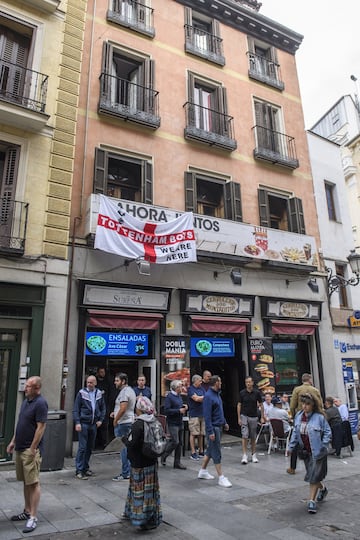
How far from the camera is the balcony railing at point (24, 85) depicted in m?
10.4

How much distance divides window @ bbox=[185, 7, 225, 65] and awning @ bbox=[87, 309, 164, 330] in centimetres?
998

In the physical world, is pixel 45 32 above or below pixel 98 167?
above

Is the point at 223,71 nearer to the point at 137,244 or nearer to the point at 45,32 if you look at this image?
the point at 45,32

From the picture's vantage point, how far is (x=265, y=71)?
1698 cm

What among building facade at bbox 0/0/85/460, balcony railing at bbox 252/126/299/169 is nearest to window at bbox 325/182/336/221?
balcony railing at bbox 252/126/299/169

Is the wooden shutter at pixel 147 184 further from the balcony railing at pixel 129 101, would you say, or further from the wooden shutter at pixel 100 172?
the balcony railing at pixel 129 101

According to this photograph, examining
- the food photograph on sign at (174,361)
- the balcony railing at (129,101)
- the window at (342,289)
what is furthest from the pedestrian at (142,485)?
the window at (342,289)

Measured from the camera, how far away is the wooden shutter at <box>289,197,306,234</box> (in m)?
15.2

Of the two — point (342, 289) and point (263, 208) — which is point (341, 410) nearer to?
point (342, 289)

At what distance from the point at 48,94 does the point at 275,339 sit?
10.3m

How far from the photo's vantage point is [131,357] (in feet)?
37.1

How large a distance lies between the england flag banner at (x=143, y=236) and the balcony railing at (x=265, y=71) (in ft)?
27.4

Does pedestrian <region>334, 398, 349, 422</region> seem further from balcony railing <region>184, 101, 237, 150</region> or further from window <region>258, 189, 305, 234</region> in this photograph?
balcony railing <region>184, 101, 237, 150</region>

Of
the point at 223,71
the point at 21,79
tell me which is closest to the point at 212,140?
the point at 223,71
